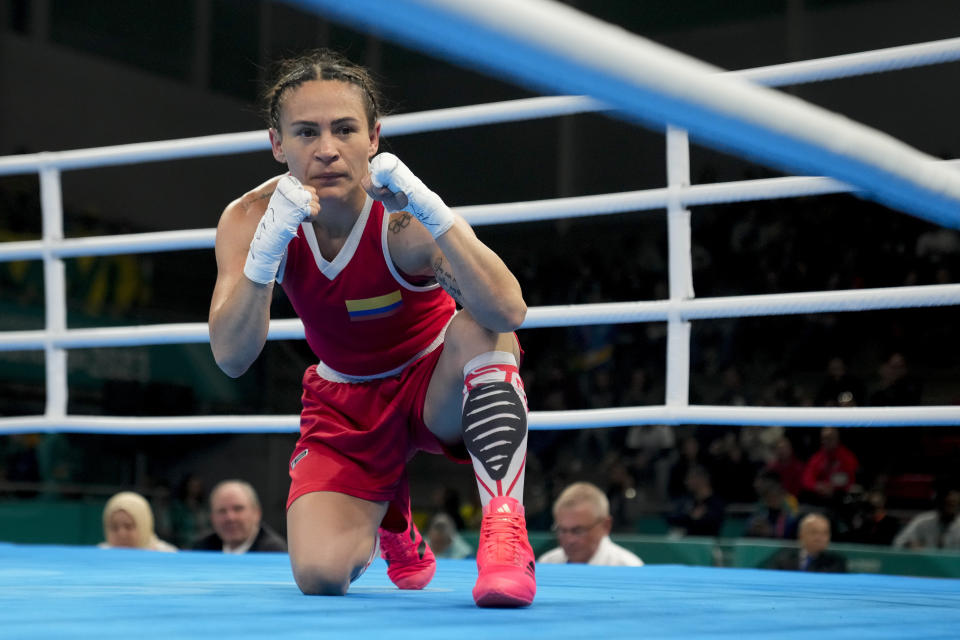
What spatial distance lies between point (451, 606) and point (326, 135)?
77 centimetres

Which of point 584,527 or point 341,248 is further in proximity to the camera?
point 584,527

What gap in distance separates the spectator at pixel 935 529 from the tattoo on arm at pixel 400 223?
4.11 meters

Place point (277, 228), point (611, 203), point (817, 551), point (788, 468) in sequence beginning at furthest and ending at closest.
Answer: point (788, 468) → point (817, 551) → point (611, 203) → point (277, 228)

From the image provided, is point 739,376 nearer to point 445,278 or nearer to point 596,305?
point 596,305

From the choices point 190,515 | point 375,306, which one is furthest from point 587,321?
point 190,515

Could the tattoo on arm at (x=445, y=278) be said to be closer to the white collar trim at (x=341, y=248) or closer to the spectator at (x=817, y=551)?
the white collar trim at (x=341, y=248)

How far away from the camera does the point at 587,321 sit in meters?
2.52

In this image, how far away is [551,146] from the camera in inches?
374

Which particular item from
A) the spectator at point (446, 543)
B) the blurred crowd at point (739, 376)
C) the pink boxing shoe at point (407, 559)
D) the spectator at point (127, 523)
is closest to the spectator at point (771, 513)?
the blurred crowd at point (739, 376)

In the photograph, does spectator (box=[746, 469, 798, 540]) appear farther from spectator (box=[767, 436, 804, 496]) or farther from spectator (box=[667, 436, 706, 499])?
spectator (box=[667, 436, 706, 499])

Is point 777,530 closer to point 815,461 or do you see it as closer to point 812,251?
point 815,461

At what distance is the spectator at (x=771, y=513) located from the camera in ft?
18.3

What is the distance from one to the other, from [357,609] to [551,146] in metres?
8.25

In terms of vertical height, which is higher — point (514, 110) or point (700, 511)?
point (514, 110)
